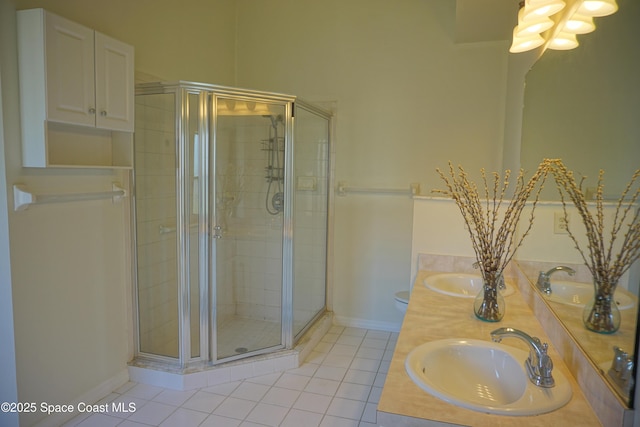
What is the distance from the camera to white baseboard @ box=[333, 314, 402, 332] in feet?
12.5

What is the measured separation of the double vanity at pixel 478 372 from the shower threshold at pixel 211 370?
1273mm

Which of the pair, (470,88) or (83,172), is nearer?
(83,172)

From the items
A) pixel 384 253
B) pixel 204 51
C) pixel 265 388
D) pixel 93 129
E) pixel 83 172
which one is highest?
pixel 204 51

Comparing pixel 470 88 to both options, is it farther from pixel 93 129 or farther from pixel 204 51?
pixel 93 129

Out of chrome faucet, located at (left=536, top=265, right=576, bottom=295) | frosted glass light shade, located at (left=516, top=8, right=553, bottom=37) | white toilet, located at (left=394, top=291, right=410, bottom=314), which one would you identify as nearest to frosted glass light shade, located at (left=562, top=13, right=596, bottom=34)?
frosted glass light shade, located at (left=516, top=8, right=553, bottom=37)

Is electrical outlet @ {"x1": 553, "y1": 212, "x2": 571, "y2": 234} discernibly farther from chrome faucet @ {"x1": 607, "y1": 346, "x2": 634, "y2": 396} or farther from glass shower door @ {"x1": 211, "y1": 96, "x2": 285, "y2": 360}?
glass shower door @ {"x1": 211, "y1": 96, "x2": 285, "y2": 360}

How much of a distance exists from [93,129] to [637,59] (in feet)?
8.33

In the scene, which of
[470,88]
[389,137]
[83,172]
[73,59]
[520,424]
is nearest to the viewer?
[520,424]

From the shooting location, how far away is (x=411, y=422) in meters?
1.09

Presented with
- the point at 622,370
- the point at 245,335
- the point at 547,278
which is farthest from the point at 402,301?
the point at 622,370

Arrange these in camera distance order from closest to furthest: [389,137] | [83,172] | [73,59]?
[73,59] < [83,172] < [389,137]

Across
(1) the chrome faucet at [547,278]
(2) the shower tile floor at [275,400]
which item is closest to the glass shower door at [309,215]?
(2) the shower tile floor at [275,400]

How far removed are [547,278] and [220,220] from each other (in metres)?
2.04

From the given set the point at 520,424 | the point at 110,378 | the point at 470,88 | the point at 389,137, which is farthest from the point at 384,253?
the point at 520,424
